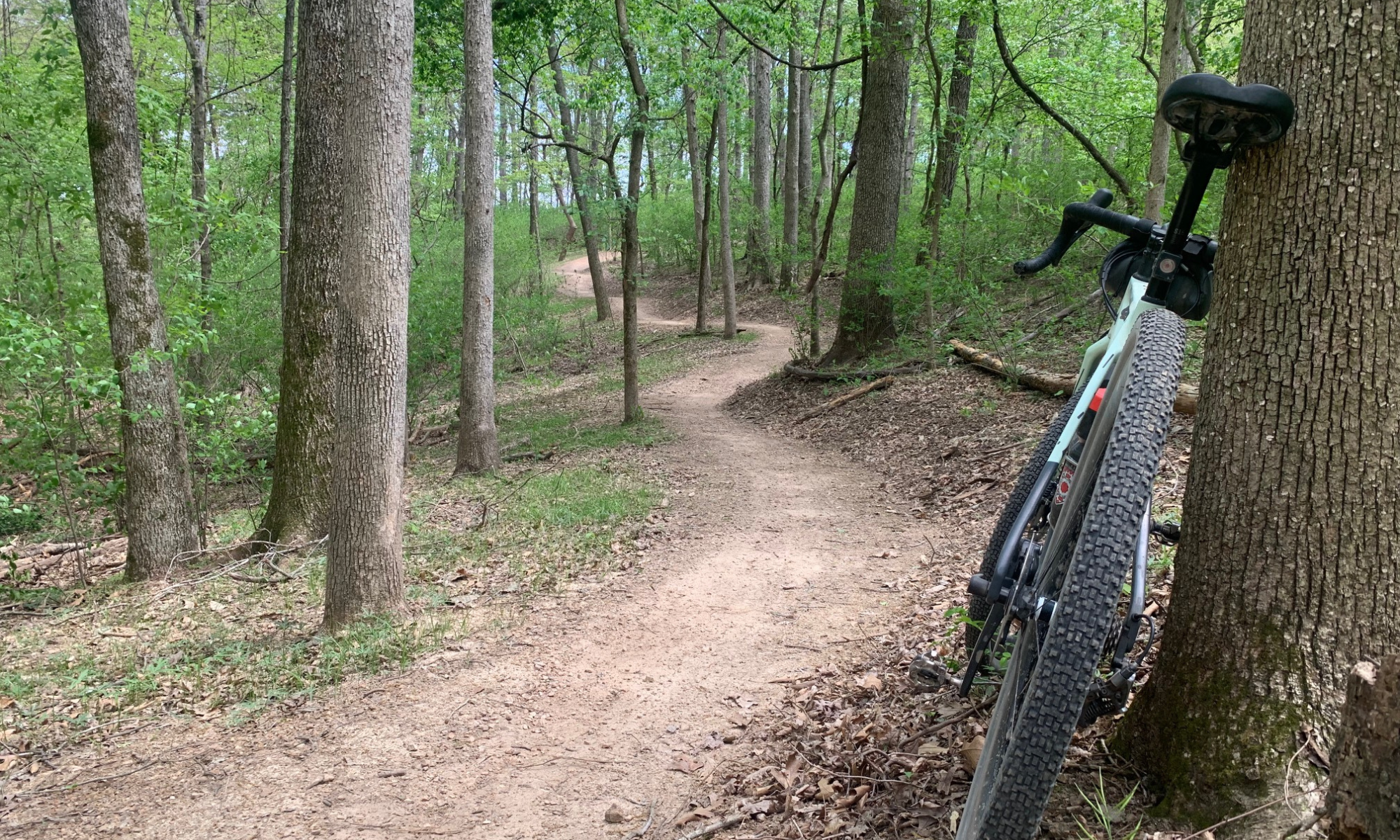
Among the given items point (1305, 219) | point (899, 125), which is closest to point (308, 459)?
point (1305, 219)

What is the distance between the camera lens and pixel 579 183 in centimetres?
1246

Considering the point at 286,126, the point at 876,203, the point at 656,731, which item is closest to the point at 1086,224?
the point at 656,731

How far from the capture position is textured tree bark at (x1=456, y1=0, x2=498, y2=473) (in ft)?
30.9

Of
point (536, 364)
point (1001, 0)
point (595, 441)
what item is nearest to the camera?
point (595, 441)

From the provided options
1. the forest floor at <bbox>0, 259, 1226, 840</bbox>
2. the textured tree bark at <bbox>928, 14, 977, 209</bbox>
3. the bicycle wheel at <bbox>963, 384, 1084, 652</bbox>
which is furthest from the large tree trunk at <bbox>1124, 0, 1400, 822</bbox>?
the textured tree bark at <bbox>928, 14, 977, 209</bbox>

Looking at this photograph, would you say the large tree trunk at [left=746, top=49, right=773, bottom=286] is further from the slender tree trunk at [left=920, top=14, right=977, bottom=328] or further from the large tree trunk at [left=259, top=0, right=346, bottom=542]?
the large tree trunk at [left=259, top=0, right=346, bottom=542]

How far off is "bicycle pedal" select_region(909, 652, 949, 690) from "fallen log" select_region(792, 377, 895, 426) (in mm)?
8109

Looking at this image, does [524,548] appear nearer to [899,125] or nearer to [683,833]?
[683,833]

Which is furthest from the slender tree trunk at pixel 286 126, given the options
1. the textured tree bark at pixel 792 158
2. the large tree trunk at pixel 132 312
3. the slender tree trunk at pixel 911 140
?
the slender tree trunk at pixel 911 140

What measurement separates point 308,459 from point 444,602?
2.32 metres

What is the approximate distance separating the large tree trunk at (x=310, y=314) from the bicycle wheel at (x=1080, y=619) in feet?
19.6

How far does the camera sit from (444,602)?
6.18 metres

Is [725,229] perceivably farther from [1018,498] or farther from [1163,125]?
[1018,498]

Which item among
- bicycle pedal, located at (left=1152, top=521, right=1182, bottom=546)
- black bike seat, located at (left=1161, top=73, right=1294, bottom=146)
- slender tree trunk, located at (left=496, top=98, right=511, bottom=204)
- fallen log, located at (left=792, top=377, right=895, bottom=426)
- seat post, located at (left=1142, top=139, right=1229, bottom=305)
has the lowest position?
fallen log, located at (left=792, top=377, right=895, bottom=426)
